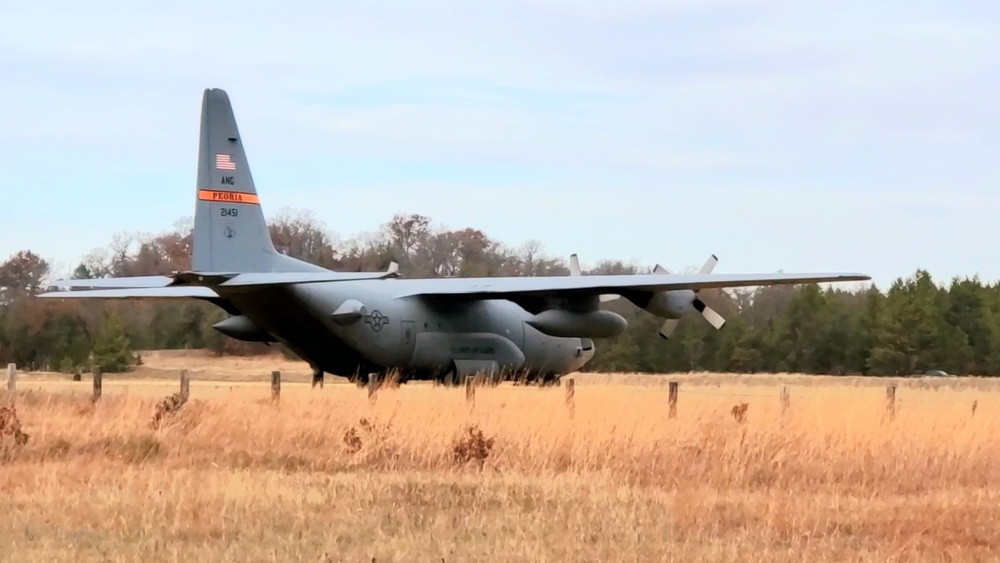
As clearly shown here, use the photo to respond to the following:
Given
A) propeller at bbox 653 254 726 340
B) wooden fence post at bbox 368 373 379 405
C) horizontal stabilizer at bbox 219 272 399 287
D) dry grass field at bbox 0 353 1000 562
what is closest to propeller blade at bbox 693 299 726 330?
propeller at bbox 653 254 726 340

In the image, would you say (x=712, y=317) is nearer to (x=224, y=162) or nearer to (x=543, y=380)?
(x=543, y=380)

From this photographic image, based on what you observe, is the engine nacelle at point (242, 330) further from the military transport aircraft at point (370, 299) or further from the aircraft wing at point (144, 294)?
the aircraft wing at point (144, 294)

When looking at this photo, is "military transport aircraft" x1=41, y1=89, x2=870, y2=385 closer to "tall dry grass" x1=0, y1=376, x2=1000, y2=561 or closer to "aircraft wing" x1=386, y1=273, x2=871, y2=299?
"aircraft wing" x1=386, y1=273, x2=871, y2=299

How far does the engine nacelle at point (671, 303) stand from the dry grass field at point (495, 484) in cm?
855

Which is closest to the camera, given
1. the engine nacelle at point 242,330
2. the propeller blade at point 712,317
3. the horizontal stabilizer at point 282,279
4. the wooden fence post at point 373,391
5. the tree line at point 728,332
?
the wooden fence post at point 373,391

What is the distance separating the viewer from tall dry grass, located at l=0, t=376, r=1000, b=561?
9.27m

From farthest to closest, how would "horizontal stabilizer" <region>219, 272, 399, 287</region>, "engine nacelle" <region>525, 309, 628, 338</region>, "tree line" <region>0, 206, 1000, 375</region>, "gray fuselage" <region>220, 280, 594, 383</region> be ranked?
"tree line" <region>0, 206, 1000, 375</region>, "engine nacelle" <region>525, 309, 628, 338</region>, "gray fuselage" <region>220, 280, 594, 383</region>, "horizontal stabilizer" <region>219, 272, 399, 287</region>

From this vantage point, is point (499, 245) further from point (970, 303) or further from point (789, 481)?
point (789, 481)

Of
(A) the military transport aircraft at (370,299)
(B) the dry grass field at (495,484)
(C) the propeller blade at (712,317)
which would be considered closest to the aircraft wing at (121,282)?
(A) the military transport aircraft at (370,299)

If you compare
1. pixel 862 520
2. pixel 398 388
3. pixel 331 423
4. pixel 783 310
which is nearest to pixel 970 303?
pixel 783 310

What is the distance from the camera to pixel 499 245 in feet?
254

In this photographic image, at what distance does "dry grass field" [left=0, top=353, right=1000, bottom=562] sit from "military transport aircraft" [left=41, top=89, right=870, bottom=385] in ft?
19.0

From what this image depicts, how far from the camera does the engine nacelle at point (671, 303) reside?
29.3 m

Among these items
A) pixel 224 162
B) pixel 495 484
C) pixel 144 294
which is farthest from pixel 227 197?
pixel 495 484
